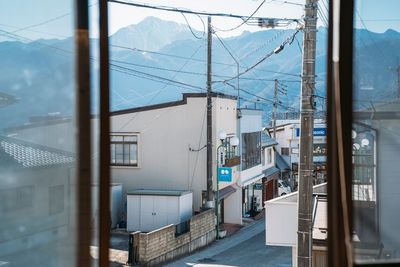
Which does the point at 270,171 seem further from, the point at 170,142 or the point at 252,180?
the point at 170,142

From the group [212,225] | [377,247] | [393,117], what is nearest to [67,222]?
[377,247]

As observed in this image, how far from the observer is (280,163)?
20.0 metres

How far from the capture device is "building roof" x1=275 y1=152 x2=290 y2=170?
19630mm

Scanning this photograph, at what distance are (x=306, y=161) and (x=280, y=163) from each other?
51.5ft

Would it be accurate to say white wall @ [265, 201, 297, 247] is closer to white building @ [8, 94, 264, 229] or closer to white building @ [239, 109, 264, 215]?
white building @ [8, 94, 264, 229]

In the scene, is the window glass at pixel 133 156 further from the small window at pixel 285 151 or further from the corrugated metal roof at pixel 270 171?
the small window at pixel 285 151

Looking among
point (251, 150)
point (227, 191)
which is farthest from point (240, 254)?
point (251, 150)

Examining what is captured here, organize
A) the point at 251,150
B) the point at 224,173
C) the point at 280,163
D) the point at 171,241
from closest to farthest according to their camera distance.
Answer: the point at 171,241 → the point at 224,173 → the point at 251,150 → the point at 280,163

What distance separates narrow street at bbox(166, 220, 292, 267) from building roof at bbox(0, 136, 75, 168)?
8.09 metres

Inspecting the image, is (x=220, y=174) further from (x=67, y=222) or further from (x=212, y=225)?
(x=67, y=222)

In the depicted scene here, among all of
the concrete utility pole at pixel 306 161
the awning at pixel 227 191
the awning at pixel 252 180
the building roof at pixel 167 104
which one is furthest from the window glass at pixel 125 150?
the concrete utility pole at pixel 306 161

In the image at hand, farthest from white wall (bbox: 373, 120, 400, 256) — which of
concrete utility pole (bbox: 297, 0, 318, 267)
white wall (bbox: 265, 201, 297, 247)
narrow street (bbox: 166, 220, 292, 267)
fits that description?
narrow street (bbox: 166, 220, 292, 267)

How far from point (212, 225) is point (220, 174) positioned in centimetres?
138

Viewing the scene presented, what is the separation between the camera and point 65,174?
1098 mm
